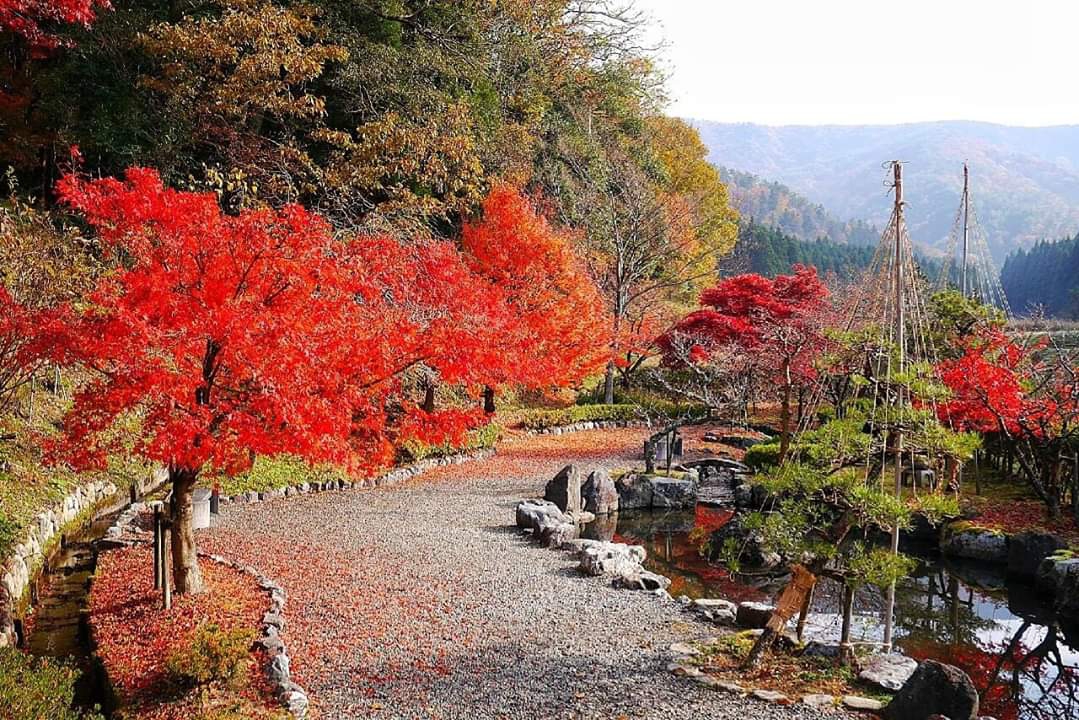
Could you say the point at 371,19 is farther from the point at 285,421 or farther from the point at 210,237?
the point at 285,421

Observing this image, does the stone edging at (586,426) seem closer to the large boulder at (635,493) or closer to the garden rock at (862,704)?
the large boulder at (635,493)

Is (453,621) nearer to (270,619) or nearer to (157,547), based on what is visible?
(270,619)

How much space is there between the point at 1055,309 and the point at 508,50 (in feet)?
124

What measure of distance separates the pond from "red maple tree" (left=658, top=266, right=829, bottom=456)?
27.6 feet

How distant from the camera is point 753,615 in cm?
885

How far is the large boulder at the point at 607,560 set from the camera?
10.9 m

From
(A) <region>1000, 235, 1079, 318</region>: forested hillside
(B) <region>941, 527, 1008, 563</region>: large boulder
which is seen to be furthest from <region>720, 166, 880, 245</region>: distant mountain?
(B) <region>941, 527, 1008, 563</region>: large boulder

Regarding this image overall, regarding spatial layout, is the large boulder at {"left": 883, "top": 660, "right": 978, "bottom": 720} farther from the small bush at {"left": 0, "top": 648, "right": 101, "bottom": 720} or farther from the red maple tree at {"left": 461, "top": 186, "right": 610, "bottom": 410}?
the red maple tree at {"left": 461, "top": 186, "right": 610, "bottom": 410}

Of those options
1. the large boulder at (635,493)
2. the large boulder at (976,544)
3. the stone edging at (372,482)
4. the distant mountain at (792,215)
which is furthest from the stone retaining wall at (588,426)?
the distant mountain at (792,215)

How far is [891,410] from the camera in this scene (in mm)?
7449

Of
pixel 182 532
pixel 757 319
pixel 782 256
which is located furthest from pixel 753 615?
pixel 782 256

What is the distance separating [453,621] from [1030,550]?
9.77 m

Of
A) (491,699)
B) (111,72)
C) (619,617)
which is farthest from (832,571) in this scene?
(111,72)

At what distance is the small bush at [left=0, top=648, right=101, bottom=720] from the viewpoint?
5078mm
